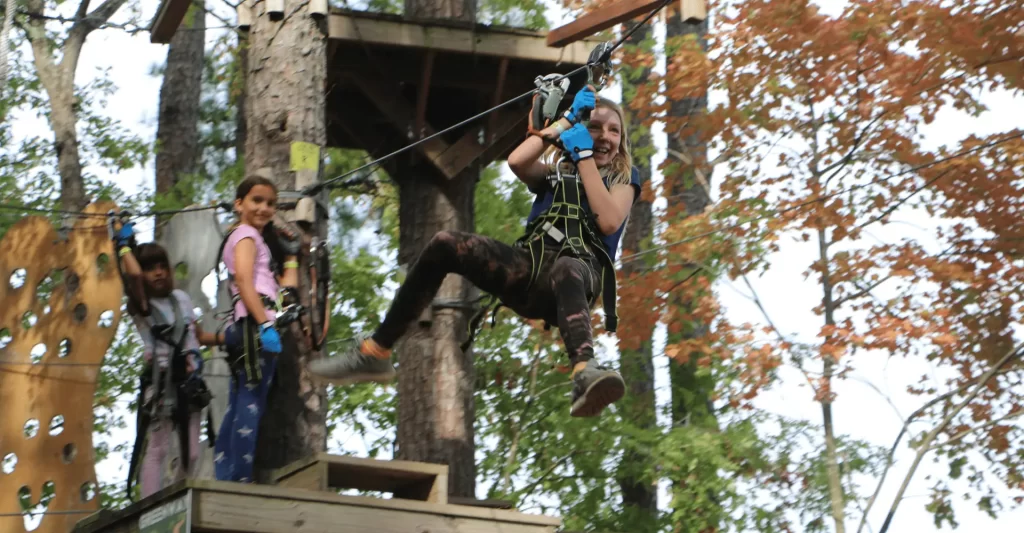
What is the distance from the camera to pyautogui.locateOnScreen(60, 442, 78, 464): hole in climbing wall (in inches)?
341

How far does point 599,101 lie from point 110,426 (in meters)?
11.3

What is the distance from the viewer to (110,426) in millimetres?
15664

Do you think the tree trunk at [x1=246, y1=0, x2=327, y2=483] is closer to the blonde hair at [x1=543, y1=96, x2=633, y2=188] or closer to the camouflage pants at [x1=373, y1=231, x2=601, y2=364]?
the camouflage pants at [x1=373, y1=231, x2=601, y2=364]

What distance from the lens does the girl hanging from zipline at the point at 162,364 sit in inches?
263

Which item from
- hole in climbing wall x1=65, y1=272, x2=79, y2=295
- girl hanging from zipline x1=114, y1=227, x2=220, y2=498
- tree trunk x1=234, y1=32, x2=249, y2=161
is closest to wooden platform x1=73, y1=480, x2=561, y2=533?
girl hanging from zipline x1=114, y1=227, x2=220, y2=498

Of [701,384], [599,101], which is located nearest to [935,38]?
[701,384]

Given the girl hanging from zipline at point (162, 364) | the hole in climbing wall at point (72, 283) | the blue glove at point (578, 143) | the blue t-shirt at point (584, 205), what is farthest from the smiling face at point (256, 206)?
the hole in climbing wall at point (72, 283)

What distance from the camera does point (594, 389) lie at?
502 cm

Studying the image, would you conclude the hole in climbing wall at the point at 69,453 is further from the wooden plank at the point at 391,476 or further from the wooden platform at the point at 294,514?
the wooden plank at the point at 391,476

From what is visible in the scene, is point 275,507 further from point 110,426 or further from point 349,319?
point 110,426

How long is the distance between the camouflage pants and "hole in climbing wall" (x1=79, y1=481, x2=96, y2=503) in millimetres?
3898

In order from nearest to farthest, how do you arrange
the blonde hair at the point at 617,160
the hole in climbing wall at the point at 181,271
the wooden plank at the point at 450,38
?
1. the blonde hair at the point at 617,160
2. the wooden plank at the point at 450,38
3. the hole in climbing wall at the point at 181,271

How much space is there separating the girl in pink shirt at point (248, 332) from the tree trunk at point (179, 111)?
7.92 m

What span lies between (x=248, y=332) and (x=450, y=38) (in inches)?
134
